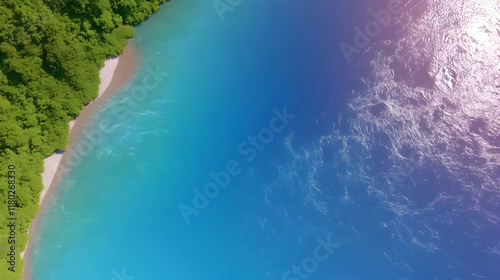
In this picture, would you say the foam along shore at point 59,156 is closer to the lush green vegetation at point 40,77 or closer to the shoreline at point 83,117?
the shoreline at point 83,117

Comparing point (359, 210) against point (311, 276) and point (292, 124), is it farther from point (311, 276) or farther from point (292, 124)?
point (292, 124)

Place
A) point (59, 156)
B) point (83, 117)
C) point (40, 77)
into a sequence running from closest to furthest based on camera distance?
point (40, 77), point (59, 156), point (83, 117)

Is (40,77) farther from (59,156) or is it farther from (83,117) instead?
(59,156)

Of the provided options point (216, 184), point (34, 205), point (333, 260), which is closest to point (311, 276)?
point (333, 260)

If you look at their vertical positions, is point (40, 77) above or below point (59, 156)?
above

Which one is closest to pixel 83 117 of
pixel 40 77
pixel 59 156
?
pixel 59 156

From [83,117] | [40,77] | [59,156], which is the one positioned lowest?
[59,156]
